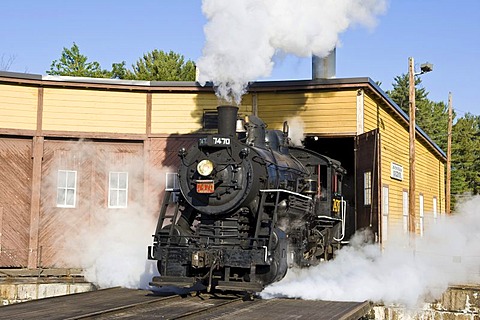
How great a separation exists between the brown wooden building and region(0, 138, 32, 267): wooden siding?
2 centimetres

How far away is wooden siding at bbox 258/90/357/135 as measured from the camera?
15742 mm

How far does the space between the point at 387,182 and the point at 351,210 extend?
171 centimetres

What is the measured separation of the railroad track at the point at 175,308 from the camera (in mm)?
7957

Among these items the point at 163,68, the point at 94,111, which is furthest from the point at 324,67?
the point at 163,68

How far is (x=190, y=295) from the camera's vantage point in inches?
399

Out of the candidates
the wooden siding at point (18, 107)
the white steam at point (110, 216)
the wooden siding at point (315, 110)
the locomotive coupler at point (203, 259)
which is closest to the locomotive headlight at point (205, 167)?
the locomotive coupler at point (203, 259)

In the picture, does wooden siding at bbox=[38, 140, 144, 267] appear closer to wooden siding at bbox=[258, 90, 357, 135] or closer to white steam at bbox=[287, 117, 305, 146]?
wooden siding at bbox=[258, 90, 357, 135]

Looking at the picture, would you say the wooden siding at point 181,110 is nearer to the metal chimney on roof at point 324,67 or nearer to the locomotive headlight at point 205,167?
the metal chimney on roof at point 324,67

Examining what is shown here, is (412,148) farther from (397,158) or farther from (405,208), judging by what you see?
(405,208)

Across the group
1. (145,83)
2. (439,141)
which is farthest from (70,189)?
(439,141)

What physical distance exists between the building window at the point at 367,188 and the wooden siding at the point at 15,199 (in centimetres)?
856

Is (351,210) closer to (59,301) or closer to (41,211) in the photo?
(41,211)

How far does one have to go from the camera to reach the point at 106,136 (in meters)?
16.5

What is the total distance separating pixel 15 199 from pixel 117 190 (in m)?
2.59
